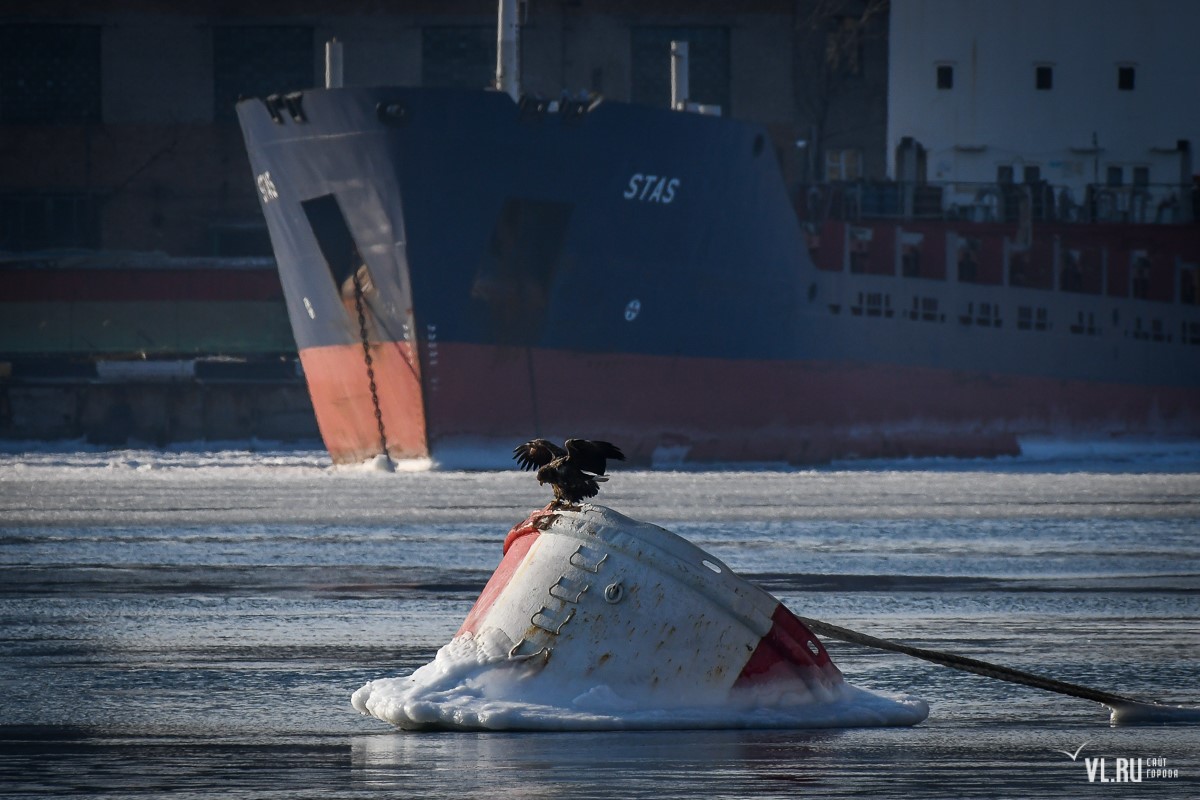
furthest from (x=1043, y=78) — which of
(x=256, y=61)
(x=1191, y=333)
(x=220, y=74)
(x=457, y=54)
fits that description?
(x=220, y=74)

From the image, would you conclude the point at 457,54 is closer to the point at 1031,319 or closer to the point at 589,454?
the point at 1031,319

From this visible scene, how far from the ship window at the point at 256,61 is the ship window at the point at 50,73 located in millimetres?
2655

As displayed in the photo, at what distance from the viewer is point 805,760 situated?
627cm

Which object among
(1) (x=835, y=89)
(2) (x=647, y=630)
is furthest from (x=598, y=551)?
(1) (x=835, y=89)

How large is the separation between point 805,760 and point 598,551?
1090 mm

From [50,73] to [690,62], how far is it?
1270 cm

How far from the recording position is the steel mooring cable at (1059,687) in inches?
280

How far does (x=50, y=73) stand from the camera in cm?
4050

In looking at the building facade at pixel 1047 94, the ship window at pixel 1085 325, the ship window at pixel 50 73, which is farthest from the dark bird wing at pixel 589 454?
the ship window at pixel 50 73

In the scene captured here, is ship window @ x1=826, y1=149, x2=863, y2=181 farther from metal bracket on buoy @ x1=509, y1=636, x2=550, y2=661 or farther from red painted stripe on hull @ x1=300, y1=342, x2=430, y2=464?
metal bracket on buoy @ x1=509, y1=636, x2=550, y2=661

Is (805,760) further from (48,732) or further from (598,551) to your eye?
(48,732)

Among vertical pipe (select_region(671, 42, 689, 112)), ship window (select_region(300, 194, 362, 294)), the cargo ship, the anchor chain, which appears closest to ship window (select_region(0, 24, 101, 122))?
the cargo ship

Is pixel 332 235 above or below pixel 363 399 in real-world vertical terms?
above

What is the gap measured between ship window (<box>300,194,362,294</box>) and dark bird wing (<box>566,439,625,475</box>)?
20.7 metres
